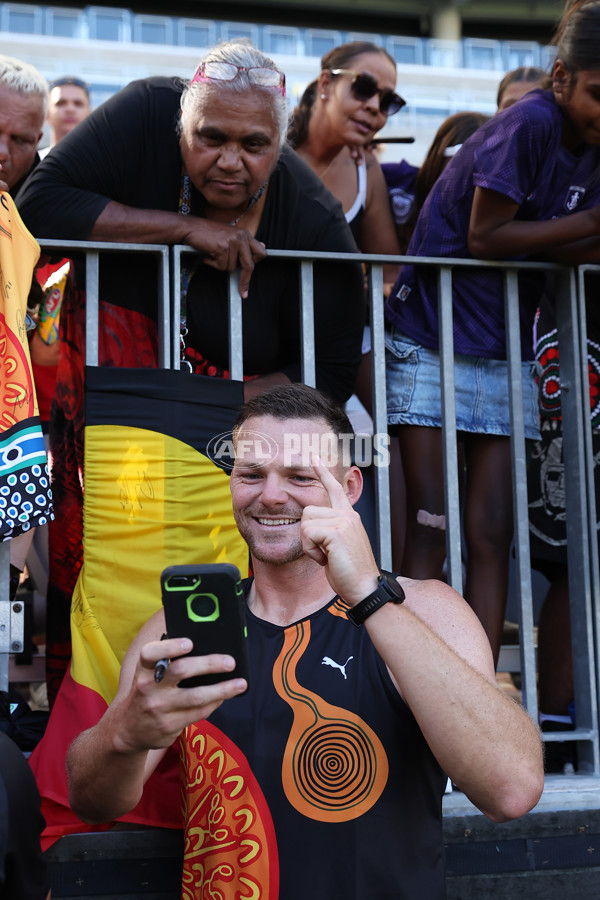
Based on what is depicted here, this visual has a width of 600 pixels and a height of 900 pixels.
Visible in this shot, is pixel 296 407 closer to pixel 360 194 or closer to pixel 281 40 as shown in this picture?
pixel 360 194

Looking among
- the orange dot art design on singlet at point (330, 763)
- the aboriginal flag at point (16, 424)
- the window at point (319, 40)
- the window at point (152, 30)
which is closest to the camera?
the orange dot art design on singlet at point (330, 763)

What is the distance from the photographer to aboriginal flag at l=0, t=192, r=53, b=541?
2.33m

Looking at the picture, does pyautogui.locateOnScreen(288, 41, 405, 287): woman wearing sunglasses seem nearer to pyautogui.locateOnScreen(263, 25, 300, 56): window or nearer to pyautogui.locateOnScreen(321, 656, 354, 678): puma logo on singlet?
pyautogui.locateOnScreen(321, 656, 354, 678): puma logo on singlet

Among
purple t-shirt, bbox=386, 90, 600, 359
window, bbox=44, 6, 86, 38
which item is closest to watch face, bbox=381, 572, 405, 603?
purple t-shirt, bbox=386, 90, 600, 359

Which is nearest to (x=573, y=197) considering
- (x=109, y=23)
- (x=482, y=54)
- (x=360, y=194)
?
(x=360, y=194)

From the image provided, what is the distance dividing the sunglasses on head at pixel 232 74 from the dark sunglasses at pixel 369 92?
0.97 metres

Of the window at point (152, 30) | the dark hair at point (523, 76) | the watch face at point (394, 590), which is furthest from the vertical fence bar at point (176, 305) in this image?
the window at point (152, 30)

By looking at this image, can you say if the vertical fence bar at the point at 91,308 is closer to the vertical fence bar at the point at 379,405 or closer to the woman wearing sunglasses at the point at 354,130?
the vertical fence bar at the point at 379,405

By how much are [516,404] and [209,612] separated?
1546mm

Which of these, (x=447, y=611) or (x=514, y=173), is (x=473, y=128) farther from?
(x=447, y=611)

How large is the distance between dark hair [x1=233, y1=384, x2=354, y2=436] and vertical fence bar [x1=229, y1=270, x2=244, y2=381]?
12.7 inches

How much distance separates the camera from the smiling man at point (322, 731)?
1.87 meters

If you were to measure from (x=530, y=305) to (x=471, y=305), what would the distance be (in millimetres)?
265

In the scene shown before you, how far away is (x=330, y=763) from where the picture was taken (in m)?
2.06
